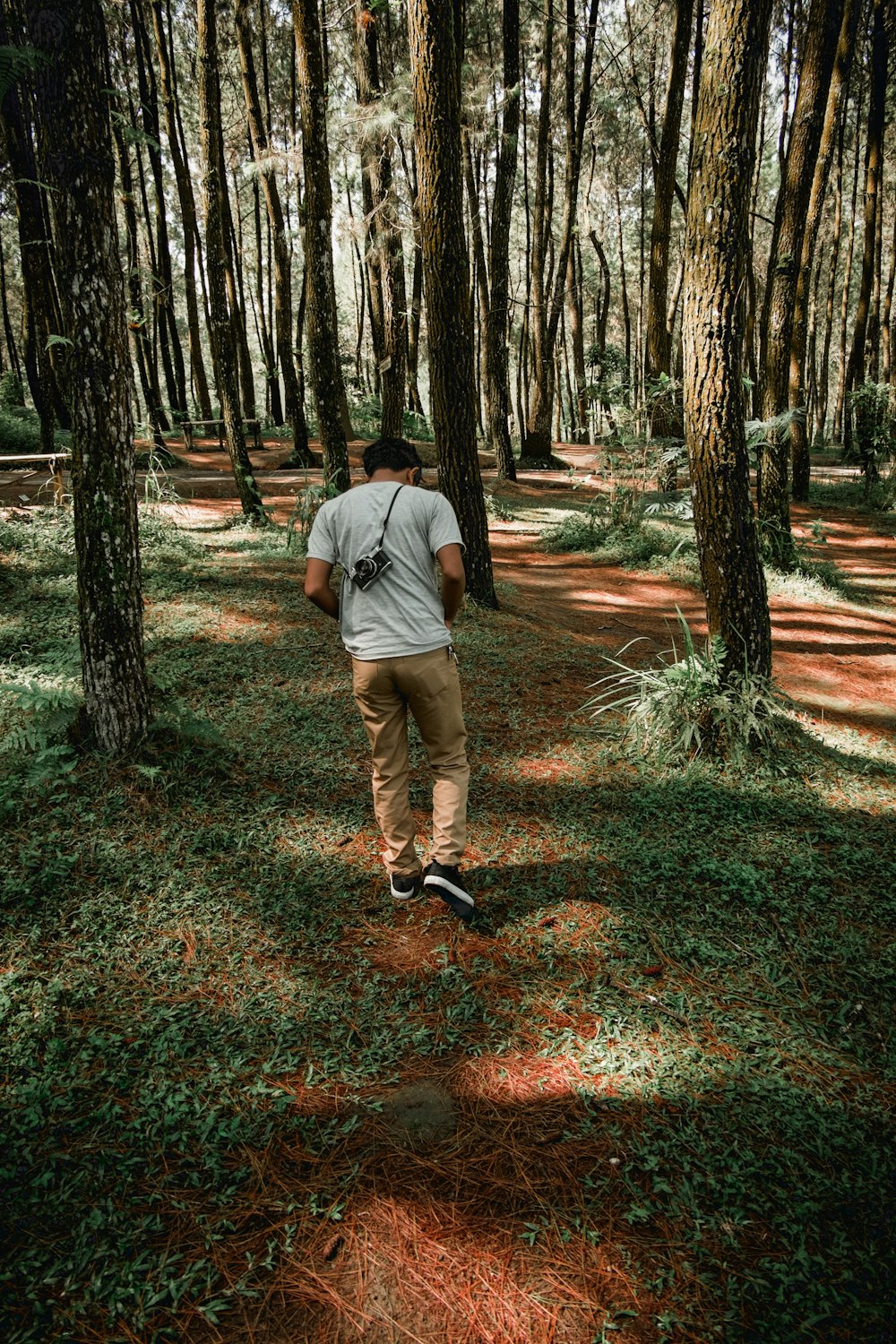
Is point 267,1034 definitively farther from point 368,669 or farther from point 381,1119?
point 368,669

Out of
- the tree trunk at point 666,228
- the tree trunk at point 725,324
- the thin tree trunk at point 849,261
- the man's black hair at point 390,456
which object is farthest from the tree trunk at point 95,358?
the thin tree trunk at point 849,261

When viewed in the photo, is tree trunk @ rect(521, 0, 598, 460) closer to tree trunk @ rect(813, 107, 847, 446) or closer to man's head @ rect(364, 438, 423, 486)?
tree trunk @ rect(813, 107, 847, 446)

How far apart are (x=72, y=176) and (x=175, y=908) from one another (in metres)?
3.51

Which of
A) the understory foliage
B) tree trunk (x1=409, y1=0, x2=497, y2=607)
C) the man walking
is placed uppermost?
tree trunk (x1=409, y1=0, x2=497, y2=607)

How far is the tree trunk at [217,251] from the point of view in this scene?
30.2 feet

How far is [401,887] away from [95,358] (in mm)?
3044

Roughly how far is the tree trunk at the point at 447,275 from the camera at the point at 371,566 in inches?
166

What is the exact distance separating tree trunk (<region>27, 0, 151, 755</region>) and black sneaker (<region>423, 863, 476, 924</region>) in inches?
75.8

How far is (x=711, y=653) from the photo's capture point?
489 centimetres

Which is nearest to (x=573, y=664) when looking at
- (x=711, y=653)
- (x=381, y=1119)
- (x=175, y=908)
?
(x=711, y=653)

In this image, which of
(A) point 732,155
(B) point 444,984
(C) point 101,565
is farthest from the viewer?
(A) point 732,155

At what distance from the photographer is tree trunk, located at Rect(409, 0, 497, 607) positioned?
656cm

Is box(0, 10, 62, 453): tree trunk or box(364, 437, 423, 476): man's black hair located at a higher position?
box(0, 10, 62, 453): tree trunk

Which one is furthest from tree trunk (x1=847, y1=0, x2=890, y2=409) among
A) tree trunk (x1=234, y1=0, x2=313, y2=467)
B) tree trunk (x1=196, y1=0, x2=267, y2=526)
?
tree trunk (x1=196, y1=0, x2=267, y2=526)
